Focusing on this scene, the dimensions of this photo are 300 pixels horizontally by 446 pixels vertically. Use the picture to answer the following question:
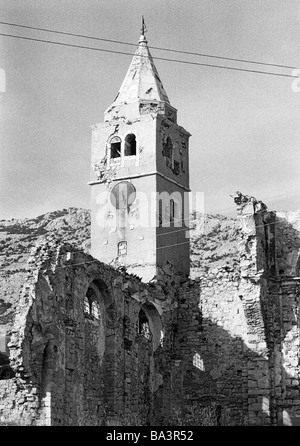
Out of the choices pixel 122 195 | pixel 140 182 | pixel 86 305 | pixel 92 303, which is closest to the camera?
pixel 86 305

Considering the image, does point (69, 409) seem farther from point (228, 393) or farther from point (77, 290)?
point (228, 393)

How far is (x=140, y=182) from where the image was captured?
34.8 meters

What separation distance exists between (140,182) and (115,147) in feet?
6.58

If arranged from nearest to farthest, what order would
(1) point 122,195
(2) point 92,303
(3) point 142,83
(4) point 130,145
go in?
(2) point 92,303 < (1) point 122,195 < (4) point 130,145 < (3) point 142,83

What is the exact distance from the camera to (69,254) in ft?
85.8

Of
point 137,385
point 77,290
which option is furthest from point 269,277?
point 77,290

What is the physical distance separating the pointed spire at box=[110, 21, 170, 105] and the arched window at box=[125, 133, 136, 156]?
4.72ft

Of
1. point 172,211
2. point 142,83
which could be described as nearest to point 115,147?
point 142,83

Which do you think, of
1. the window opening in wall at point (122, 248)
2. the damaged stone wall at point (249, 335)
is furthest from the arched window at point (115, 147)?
the damaged stone wall at point (249, 335)

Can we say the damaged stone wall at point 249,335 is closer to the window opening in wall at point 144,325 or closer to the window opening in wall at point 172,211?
the window opening in wall at point 144,325

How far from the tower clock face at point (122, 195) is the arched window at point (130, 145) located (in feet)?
4.17

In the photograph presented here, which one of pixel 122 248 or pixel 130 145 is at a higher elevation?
pixel 130 145

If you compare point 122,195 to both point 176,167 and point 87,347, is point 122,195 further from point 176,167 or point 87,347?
point 87,347

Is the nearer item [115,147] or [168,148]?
[115,147]
